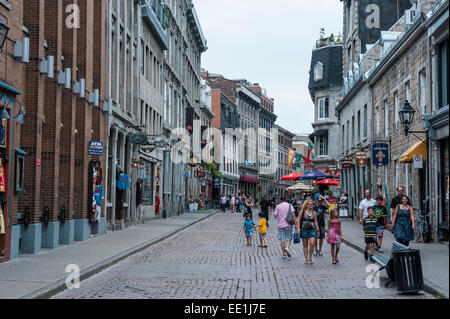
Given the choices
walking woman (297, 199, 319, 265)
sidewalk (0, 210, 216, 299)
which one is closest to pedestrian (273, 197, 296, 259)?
walking woman (297, 199, 319, 265)

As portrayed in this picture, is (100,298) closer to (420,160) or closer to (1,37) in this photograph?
(1,37)

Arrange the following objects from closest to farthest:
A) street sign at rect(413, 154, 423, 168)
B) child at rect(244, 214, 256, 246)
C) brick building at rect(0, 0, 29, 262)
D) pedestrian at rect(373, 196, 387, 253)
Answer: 1. brick building at rect(0, 0, 29, 262)
2. pedestrian at rect(373, 196, 387, 253)
3. street sign at rect(413, 154, 423, 168)
4. child at rect(244, 214, 256, 246)

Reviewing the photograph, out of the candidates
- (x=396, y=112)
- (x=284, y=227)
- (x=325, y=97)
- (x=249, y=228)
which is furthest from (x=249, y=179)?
(x=284, y=227)

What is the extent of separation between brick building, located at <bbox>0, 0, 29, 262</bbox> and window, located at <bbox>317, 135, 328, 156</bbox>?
51114mm

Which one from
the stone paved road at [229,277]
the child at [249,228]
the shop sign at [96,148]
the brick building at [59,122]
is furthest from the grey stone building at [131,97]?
the stone paved road at [229,277]

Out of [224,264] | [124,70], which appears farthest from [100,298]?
[124,70]

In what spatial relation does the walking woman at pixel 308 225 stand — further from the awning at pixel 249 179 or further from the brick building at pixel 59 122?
the awning at pixel 249 179

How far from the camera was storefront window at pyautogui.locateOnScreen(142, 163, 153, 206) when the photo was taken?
3416 cm

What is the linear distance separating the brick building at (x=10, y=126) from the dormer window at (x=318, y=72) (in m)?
52.2

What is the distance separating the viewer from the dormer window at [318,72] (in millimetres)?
65000

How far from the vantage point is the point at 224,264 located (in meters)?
14.8

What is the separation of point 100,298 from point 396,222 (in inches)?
292

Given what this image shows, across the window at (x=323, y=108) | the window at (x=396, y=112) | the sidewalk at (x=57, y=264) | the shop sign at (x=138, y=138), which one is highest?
the window at (x=323, y=108)

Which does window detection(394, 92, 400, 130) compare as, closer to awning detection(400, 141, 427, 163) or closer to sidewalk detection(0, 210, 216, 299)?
awning detection(400, 141, 427, 163)
